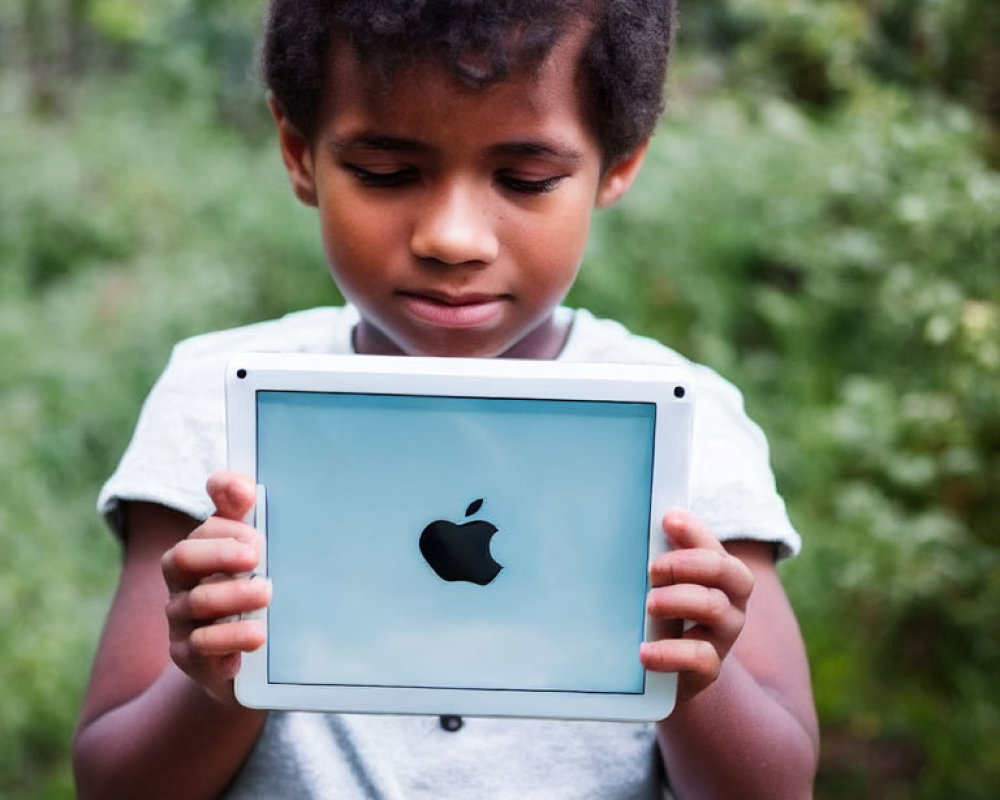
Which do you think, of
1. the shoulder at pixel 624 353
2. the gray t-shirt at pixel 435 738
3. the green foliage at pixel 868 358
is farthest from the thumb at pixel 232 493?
the green foliage at pixel 868 358

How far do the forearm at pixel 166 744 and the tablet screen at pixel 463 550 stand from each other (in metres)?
0.14

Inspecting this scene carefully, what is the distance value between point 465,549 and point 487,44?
448 millimetres

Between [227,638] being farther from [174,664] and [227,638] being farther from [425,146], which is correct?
[425,146]

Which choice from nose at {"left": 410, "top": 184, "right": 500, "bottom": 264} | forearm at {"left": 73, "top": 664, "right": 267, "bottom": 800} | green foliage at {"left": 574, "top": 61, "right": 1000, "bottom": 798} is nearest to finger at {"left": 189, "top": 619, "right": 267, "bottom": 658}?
forearm at {"left": 73, "top": 664, "right": 267, "bottom": 800}

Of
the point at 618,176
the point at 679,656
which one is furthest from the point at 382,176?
the point at 679,656

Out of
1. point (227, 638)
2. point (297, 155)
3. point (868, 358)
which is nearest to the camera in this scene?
point (227, 638)

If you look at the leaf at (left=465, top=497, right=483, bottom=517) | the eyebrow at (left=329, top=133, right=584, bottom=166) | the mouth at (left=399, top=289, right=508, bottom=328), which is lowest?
the leaf at (left=465, top=497, right=483, bottom=517)

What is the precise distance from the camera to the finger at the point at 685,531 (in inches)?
41.7

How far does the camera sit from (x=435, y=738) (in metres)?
1.29

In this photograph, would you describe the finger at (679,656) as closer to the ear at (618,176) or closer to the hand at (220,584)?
the hand at (220,584)

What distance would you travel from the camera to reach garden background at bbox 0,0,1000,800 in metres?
2.42

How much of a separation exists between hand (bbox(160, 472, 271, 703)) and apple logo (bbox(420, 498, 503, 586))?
0.14 meters

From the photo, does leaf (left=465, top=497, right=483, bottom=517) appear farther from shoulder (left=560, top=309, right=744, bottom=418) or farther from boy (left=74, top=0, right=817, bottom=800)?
shoulder (left=560, top=309, right=744, bottom=418)

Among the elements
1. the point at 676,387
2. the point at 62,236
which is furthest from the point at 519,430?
the point at 62,236
